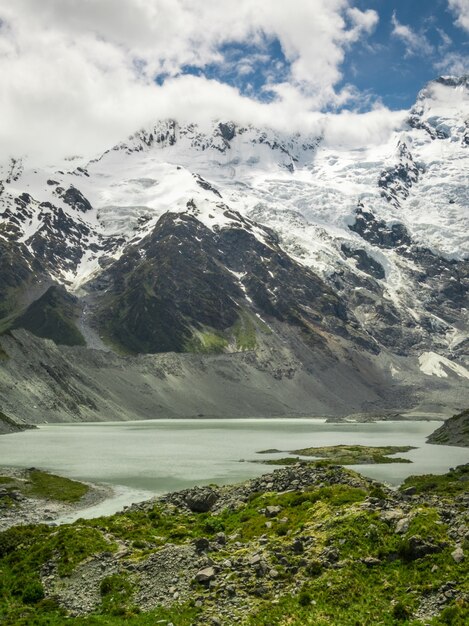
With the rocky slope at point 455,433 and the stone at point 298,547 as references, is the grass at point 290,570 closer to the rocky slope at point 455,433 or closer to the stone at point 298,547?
the stone at point 298,547

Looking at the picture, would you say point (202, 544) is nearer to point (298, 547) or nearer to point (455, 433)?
point (298, 547)

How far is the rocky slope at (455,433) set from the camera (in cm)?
16100

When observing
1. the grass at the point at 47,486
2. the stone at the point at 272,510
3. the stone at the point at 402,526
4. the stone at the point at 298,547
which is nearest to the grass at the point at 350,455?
the grass at the point at 47,486

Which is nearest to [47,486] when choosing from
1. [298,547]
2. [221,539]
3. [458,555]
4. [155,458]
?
[155,458]

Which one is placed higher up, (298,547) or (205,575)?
(298,547)

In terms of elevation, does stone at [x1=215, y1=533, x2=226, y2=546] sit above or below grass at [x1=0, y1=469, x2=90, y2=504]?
above

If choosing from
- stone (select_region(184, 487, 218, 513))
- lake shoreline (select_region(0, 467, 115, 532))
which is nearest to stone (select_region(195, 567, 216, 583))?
stone (select_region(184, 487, 218, 513))

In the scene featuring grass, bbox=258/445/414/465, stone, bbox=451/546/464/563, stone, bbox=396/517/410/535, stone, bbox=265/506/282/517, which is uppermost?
stone, bbox=396/517/410/535

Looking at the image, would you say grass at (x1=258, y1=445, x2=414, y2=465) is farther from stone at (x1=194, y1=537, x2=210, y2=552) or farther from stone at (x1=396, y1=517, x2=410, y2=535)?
stone at (x1=396, y1=517, x2=410, y2=535)

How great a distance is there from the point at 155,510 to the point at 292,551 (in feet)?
67.1

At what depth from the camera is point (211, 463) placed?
111 meters

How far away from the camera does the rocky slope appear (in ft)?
528

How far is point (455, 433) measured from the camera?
552 ft

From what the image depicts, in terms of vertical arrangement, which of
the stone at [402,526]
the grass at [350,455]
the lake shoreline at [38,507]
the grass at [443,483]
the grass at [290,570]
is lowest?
the grass at [350,455]
